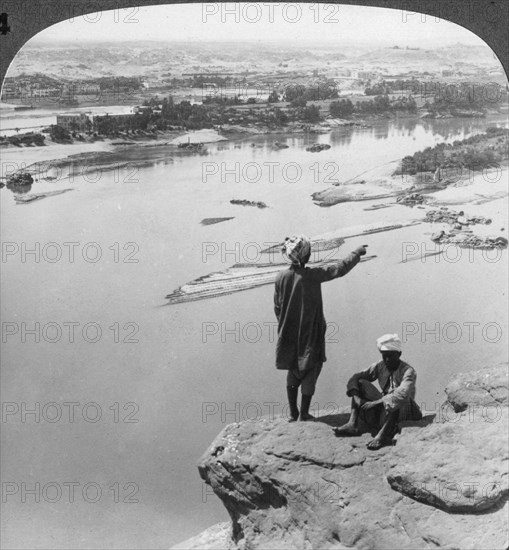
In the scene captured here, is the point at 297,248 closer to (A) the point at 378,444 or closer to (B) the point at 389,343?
(B) the point at 389,343

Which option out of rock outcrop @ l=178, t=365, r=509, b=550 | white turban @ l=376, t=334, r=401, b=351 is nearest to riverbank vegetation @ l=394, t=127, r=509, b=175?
white turban @ l=376, t=334, r=401, b=351

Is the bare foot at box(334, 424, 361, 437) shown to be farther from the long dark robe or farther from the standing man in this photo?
the long dark robe

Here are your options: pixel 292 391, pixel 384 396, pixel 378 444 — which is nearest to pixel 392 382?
pixel 384 396

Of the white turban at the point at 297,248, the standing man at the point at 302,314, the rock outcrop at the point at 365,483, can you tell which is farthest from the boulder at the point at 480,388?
the white turban at the point at 297,248

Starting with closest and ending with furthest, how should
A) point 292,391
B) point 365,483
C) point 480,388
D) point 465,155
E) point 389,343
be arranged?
point 365,483
point 389,343
point 292,391
point 480,388
point 465,155

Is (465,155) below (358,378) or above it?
above

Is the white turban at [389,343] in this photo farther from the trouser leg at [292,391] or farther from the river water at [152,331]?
the trouser leg at [292,391]
